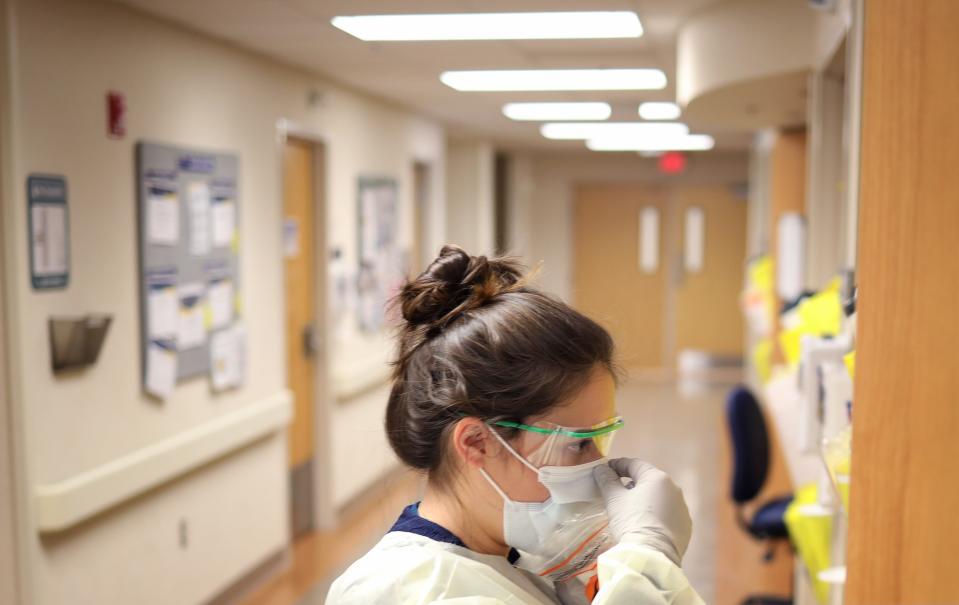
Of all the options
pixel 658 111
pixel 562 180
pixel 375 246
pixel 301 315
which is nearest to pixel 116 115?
pixel 301 315

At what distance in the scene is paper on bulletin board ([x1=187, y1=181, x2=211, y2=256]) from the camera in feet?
13.9

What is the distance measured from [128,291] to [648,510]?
276 centimetres

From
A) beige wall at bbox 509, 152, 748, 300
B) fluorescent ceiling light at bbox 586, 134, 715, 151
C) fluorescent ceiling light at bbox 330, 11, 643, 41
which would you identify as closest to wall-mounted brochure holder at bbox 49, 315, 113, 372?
fluorescent ceiling light at bbox 330, 11, 643, 41

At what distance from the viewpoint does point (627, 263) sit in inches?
482

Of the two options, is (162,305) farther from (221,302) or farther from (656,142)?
(656,142)

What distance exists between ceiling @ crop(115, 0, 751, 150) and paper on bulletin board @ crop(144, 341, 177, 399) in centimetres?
126

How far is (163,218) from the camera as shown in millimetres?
4008

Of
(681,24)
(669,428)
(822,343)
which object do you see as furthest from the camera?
(669,428)

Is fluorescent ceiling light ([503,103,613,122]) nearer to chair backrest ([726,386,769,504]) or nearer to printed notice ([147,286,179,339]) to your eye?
chair backrest ([726,386,769,504])

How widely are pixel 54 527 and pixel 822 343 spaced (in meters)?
2.37

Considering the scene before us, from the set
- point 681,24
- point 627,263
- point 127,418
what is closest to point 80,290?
point 127,418

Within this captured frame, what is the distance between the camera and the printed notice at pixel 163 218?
3.91 meters

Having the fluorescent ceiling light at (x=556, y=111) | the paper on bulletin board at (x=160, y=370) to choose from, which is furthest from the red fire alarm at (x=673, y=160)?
the paper on bulletin board at (x=160, y=370)

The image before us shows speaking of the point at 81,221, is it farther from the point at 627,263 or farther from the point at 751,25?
the point at 627,263
